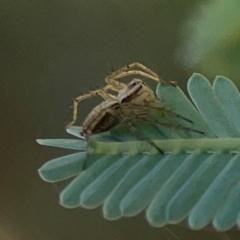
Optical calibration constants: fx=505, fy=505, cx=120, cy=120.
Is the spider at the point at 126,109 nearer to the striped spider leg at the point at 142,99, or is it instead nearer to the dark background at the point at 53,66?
the striped spider leg at the point at 142,99

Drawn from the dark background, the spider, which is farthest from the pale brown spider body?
the dark background

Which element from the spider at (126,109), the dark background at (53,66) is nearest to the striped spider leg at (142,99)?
the spider at (126,109)

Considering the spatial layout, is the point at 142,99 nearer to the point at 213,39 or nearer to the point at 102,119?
the point at 102,119

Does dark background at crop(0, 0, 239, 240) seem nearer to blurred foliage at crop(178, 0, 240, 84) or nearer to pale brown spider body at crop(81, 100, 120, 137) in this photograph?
blurred foliage at crop(178, 0, 240, 84)

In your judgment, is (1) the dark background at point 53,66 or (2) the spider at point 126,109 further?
(1) the dark background at point 53,66

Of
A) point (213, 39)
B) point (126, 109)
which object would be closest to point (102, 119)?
point (126, 109)

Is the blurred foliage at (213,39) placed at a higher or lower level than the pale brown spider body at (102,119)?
higher

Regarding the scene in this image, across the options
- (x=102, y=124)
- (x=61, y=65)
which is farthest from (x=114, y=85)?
(x=61, y=65)

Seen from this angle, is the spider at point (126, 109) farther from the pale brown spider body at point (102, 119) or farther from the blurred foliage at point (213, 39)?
the blurred foliage at point (213, 39)

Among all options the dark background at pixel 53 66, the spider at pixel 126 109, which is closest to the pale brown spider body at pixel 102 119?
the spider at pixel 126 109
